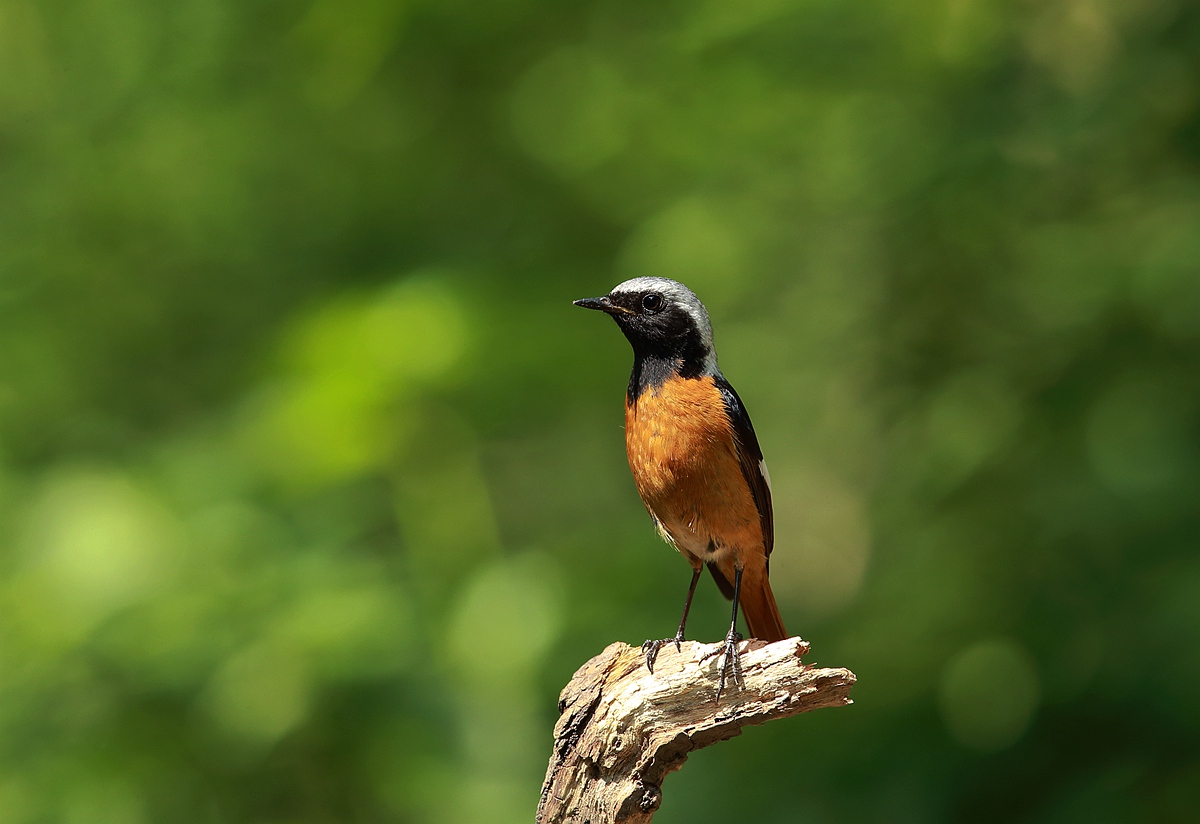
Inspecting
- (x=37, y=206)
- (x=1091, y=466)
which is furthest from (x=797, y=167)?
(x=37, y=206)

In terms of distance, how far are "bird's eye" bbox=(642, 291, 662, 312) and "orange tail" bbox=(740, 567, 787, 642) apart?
49.2 inches

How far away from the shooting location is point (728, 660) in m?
3.40

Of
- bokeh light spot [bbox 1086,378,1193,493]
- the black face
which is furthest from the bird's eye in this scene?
bokeh light spot [bbox 1086,378,1193,493]

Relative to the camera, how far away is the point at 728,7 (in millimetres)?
6883

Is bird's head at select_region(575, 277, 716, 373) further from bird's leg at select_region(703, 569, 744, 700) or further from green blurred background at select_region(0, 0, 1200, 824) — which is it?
green blurred background at select_region(0, 0, 1200, 824)

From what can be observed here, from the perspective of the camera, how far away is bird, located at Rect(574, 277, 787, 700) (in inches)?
159

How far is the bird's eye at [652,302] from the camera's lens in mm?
4168

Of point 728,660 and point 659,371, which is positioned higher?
point 659,371

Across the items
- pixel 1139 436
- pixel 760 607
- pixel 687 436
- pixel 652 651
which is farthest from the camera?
pixel 1139 436

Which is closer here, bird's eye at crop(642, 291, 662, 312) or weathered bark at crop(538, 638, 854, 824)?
weathered bark at crop(538, 638, 854, 824)

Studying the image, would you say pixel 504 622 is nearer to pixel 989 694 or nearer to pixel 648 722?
pixel 648 722

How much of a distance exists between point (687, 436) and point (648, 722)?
1150 millimetres

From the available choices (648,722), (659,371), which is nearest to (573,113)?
(659,371)

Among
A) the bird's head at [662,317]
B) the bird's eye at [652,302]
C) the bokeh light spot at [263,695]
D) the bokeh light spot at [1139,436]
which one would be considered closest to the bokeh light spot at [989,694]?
the bokeh light spot at [1139,436]
